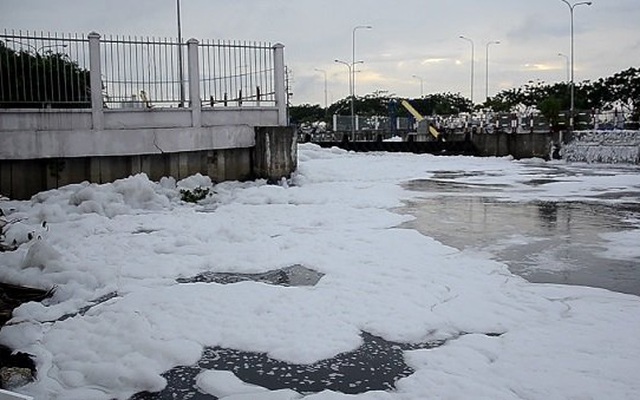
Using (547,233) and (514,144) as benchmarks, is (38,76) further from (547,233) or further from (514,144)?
(514,144)

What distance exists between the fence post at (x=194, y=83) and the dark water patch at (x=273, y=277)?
8.33m

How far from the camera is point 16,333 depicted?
519cm

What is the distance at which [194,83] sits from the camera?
15.4m

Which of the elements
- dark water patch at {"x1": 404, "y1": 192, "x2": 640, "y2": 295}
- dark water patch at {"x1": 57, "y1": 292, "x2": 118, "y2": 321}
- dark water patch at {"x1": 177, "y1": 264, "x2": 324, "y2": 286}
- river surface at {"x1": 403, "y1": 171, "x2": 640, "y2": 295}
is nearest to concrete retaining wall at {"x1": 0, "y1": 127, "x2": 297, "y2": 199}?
river surface at {"x1": 403, "y1": 171, "x2": 640, "y2": 295}

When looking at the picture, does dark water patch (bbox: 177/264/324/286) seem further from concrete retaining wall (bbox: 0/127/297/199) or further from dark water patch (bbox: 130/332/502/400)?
concrete retaining wall (bbox: 0/127/297/199)

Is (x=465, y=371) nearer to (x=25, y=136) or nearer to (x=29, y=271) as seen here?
(x=29, y=271)

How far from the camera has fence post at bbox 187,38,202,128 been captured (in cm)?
1530

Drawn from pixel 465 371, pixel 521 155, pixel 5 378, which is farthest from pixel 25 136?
pixel 521 155

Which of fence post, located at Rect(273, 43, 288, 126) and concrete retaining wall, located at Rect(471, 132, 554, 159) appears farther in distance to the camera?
concrete retaining wall, located at Rect(471, 132, 554, 159)

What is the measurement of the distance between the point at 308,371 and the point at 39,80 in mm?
10952

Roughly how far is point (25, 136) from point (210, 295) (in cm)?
819

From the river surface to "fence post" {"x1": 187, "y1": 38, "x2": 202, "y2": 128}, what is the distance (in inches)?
204

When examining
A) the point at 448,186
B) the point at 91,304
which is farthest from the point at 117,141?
the point at 448,186

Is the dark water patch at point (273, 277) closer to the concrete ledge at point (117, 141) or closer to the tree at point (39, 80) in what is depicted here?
the concrete ledge at point (117, 141)
